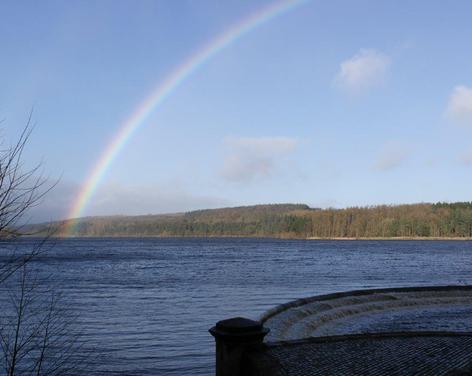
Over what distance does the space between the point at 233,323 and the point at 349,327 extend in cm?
1774

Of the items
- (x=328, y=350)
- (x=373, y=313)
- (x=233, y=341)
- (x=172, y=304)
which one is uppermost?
(x=233, y=341)

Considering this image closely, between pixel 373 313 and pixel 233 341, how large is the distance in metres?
23.4

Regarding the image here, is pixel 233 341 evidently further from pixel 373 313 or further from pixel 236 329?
pixel 373 313

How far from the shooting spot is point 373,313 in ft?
106

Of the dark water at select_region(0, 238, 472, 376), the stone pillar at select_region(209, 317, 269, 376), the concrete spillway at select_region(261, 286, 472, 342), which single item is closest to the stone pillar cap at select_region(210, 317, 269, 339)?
the stone pillar at select_region(209, 317, 269, 376)

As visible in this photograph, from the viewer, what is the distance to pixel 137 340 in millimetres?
25359

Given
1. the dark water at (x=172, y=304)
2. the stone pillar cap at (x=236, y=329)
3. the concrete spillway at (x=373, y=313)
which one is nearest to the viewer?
the stone pillar cap at (x=236, y=329)

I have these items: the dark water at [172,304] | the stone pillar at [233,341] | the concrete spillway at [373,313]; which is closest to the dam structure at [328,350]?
the stone pillar at [233,341]

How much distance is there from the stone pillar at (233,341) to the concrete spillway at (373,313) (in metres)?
10.4

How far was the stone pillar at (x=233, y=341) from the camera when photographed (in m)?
11.1

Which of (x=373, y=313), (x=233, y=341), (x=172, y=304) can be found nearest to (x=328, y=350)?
(x=233, y=341)

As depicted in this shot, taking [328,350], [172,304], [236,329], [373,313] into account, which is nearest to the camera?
[236,329]

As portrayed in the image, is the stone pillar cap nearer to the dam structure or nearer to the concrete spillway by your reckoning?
the dam structure

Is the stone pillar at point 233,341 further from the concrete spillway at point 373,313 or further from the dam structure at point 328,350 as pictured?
the concrete spillway at point 373,313
